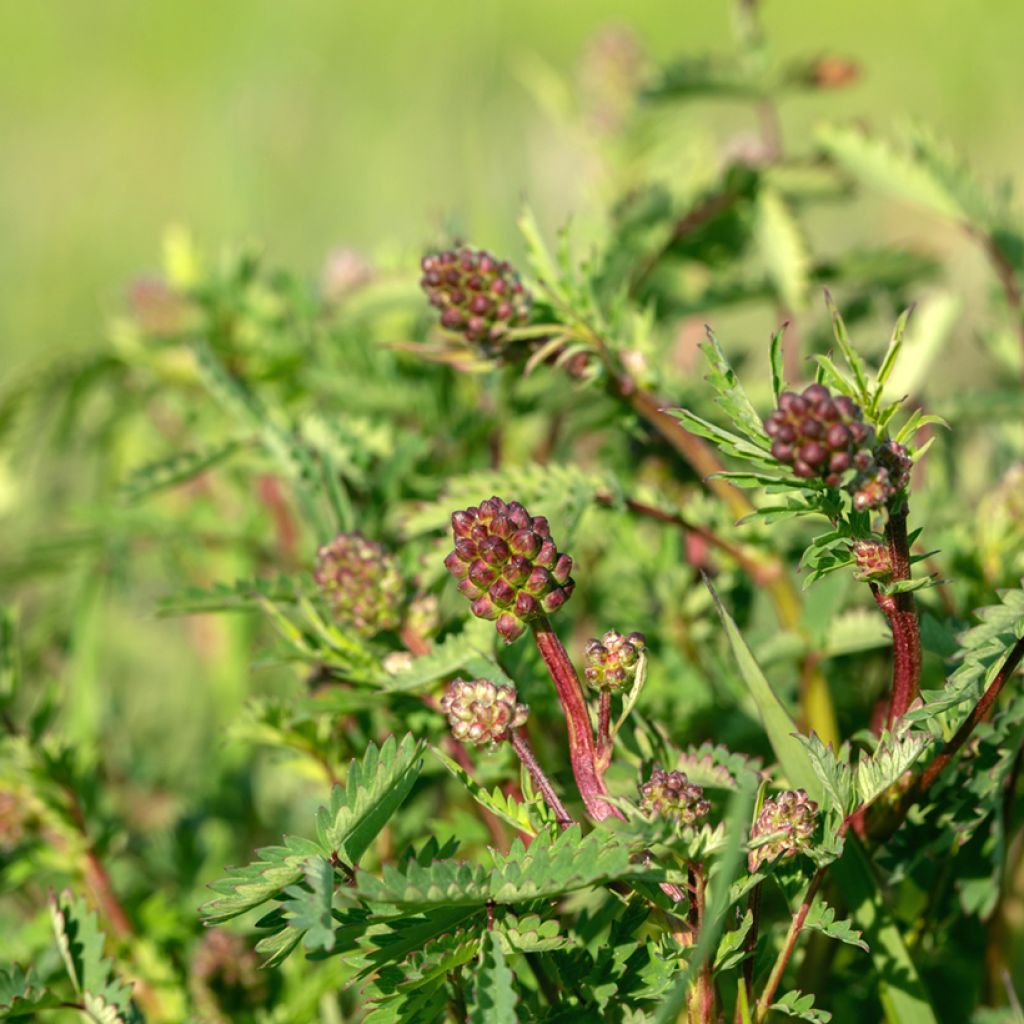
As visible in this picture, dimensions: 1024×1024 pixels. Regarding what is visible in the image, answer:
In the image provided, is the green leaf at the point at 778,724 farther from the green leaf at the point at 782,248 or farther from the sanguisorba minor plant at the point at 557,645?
the green leaf at the point at 782,248

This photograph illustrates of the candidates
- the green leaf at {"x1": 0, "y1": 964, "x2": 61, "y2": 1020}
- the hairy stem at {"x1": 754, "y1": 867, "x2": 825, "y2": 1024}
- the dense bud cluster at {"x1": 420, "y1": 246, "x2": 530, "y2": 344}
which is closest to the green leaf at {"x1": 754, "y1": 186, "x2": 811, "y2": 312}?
the dense bud cluster at {"x1": 420, "y1": 246, "x2": 530, "y2": 344}

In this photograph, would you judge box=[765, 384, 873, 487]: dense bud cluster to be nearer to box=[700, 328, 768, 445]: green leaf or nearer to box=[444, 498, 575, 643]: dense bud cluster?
box=[700, 328, 768, 445]: green leaf

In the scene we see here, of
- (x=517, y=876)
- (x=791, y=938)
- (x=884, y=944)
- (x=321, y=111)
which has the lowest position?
(x=884, y=944)

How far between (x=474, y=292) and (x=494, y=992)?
0.69 m

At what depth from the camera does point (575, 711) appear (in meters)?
1.05

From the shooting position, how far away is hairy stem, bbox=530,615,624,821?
1.05 m

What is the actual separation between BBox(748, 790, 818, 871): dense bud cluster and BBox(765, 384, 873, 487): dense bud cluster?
28 cm

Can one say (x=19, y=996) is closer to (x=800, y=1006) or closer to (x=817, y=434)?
(x=800, y=1006)

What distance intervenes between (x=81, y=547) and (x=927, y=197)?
1.50 m

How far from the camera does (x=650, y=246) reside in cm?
205

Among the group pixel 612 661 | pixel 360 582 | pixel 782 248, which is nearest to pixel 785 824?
pixel 612 661

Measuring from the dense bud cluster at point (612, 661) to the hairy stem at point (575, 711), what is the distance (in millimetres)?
19

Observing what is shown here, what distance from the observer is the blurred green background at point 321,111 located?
414 centimetres

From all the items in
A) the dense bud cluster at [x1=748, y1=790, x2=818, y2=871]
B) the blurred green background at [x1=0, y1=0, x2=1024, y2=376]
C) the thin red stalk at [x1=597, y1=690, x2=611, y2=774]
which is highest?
the blurred green background at [x1=0, y1=0, x2=1024, y2=376]
